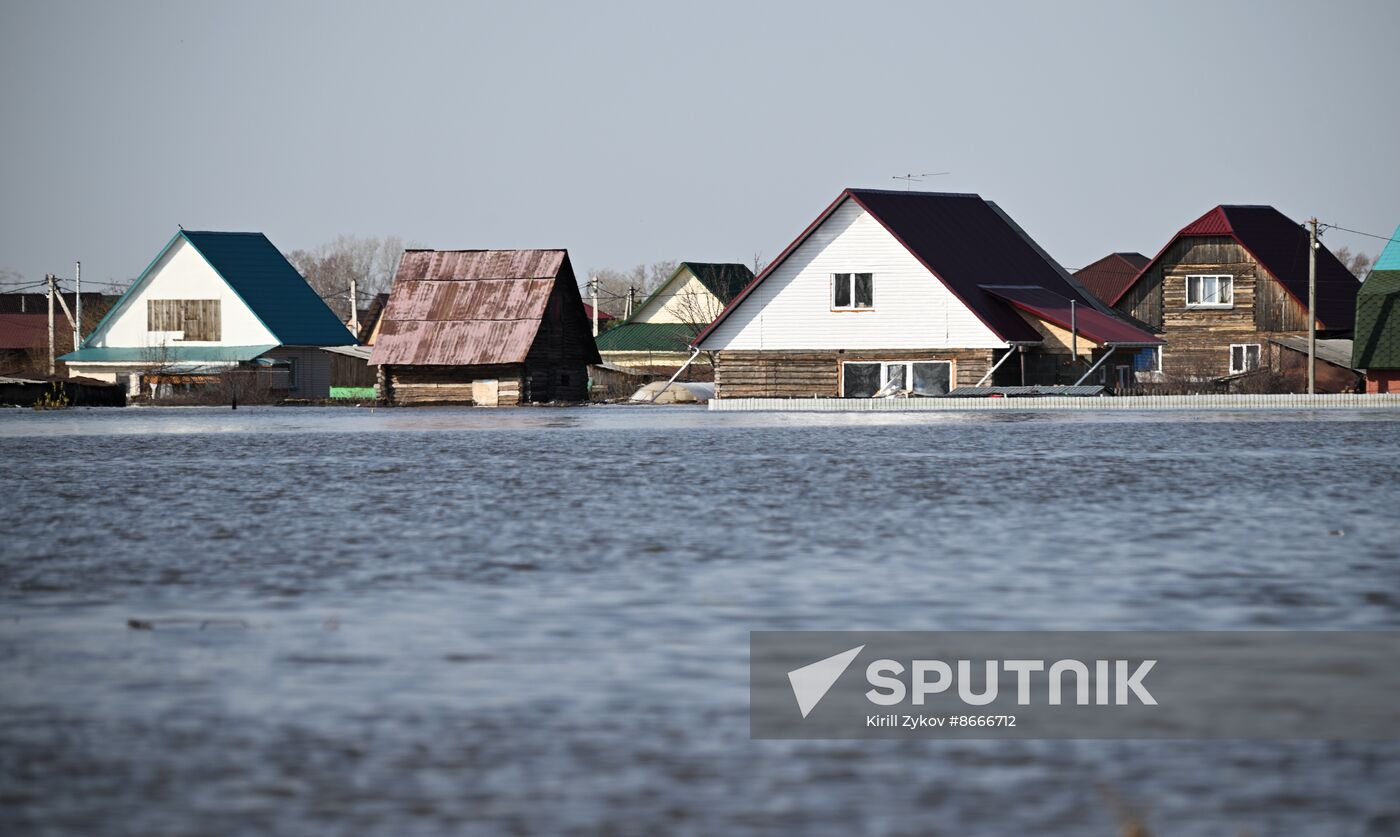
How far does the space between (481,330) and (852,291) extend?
1536 centimetres

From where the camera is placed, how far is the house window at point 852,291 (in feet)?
185

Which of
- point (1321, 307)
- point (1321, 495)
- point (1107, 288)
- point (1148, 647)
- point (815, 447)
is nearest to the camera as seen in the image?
point (1148, 647)

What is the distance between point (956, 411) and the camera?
4844cm

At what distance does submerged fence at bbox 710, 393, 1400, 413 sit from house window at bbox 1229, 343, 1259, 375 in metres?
14.7

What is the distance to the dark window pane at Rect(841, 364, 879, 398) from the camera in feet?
185

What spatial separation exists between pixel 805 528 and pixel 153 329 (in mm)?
64678

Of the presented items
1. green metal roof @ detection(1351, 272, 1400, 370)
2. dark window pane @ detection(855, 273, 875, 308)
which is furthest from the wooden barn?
green metal roof @ detection(1351, 272, 1400, 370)

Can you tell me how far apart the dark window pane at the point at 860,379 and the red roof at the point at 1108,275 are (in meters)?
43.3

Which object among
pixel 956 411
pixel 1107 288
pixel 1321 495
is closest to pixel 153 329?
pixel 956 411

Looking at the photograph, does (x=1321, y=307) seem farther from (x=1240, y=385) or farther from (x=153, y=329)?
(x=153, y=329)

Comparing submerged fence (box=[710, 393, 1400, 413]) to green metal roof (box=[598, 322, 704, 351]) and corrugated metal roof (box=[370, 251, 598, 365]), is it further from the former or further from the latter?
green metal roof (box=[598, 322, 704, 351])

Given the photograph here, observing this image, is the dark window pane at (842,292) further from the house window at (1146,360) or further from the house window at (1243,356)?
the house window at (1243,356)

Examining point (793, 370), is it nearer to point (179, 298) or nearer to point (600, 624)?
point (179, 298)

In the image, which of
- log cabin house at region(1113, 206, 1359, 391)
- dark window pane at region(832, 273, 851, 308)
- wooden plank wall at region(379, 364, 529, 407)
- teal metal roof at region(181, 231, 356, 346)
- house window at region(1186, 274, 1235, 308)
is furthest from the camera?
teal metal roof at region(181, 231, 356, 346)
